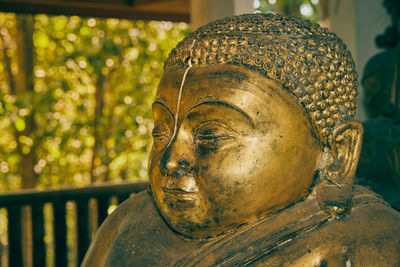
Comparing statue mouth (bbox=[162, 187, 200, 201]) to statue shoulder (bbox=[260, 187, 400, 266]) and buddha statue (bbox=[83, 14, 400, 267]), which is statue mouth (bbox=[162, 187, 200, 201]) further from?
statue shoulder (bbox=[260, 187, 400, 266])

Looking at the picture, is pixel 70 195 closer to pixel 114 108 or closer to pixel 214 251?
pixel 214 251

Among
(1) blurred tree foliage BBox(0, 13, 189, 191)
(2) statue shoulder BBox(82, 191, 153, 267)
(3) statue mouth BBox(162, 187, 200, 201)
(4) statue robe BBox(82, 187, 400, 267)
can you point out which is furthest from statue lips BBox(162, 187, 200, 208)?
(1) blurred tree foliage BBox(0, 13, 189, 191)

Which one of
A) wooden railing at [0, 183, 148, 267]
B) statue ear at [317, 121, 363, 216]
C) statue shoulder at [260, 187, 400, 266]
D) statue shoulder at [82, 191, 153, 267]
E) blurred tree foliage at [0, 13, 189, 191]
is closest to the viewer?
statue shoulder at [260, 187, 400, 266]

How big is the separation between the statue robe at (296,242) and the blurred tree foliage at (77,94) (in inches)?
198

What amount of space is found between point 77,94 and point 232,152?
235 inches

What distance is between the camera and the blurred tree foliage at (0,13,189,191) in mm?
6324

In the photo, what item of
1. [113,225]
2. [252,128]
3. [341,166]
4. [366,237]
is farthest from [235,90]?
[113,225]

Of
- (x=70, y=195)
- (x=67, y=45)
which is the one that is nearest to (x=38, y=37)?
(x=67, y=45)

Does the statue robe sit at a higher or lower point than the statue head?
lower

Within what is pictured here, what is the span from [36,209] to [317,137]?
2.27 m

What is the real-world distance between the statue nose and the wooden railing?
199 centimetres

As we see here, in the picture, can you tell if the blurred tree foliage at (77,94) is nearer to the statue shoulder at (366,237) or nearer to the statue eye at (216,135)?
the statue eye at (216,135)

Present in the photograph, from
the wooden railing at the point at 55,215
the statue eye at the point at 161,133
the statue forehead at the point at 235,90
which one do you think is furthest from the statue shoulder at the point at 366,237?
the wooden railing at the point at 55,215

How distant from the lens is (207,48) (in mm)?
1195
